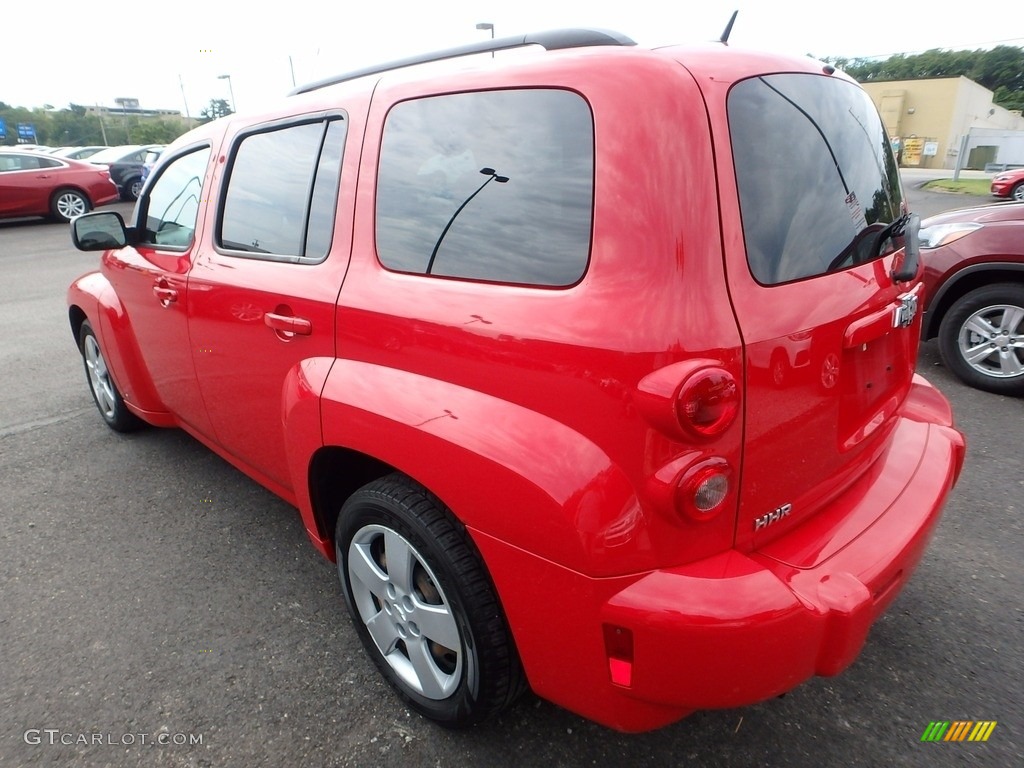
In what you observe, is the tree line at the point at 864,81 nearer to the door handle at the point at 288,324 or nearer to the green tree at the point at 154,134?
the green tree at the point at 154,134

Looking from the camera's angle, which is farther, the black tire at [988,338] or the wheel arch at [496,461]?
the black tire at [988,338]

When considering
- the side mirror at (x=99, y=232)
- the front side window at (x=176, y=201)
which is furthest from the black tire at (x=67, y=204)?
the front side window at (x=176, y=201)

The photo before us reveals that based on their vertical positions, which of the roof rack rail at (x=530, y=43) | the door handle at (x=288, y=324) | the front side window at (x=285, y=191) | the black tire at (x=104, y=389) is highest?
the roof rack rail at (x=530, y=43)

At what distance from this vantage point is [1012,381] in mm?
4348

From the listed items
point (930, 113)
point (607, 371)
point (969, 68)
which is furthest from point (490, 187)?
point (969, 68)

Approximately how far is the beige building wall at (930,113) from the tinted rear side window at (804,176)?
5811cm

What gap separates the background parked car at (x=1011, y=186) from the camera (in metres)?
15.7

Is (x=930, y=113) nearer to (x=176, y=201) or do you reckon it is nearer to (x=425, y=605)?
(x=176, y=201)

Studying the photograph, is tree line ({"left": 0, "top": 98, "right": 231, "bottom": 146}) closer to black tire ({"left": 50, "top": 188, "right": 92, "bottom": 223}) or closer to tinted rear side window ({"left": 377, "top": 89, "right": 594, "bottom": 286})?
black tire ({"left": 50, "top": 188, "right": 92, "bottom": 223})

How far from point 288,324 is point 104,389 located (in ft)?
8.62

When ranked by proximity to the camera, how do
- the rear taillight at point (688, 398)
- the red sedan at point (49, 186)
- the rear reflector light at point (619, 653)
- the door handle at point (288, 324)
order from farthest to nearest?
the red sedan at point (49, 186) < the door handle at point (288, 324) < the rear reflector light at point (619, 653) < the rear taillight at point (688, 398)

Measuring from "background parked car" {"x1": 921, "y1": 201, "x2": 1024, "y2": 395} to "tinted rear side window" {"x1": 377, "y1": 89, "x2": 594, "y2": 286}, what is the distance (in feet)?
13.2

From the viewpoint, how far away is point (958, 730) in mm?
1995

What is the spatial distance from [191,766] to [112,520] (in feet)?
5.47
